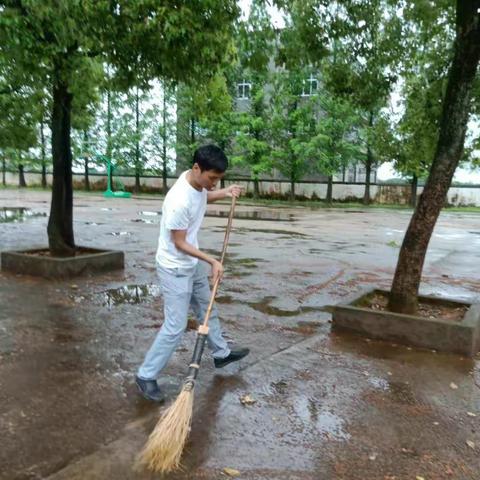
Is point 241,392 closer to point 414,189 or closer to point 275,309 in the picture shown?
point 275,309

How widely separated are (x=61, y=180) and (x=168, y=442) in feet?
20.8

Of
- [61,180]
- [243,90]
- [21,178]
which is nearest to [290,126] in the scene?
[243,90]

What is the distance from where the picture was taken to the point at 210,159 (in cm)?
380

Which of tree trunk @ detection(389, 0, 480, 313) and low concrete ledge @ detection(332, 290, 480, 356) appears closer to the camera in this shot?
low concrete ledge @ detection(332, 290, 480, 356)

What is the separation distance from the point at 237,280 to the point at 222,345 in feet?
13.5

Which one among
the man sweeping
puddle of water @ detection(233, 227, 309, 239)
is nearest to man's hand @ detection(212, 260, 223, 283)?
the man sweeping

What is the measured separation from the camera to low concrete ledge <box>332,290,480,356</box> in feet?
17.3

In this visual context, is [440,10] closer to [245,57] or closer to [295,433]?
[245,57]

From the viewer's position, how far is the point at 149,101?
37500mm

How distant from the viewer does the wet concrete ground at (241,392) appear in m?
3.20

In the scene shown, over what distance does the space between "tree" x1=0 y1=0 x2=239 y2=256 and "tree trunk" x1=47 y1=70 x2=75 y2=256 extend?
3.80 ft

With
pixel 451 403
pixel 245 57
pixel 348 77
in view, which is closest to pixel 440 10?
pixel 348 77

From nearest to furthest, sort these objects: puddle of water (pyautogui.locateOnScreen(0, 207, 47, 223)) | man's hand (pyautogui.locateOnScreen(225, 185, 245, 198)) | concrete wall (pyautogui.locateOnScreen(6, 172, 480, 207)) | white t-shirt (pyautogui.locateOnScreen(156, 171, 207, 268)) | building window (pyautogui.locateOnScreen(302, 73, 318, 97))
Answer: white t-shirt (pyautogui.locateOnScreen(156, 171, 207, 268))
man's hand (pyautogui.locateOnScreen(225, 185, 245, 198))
puddle of water (pyautogui.locateOnScreen(0, 207, 47, 223))
building window (pyautogui.locateOnScreen(302, 73, 318, 97))
concrete wall (pyautogui.locateOnScreen(6, 172, 480, 207))

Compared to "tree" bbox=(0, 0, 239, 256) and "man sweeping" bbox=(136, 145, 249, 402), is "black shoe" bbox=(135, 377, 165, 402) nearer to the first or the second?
"man sweeping" bbox=(136, 145, 249, 402)
